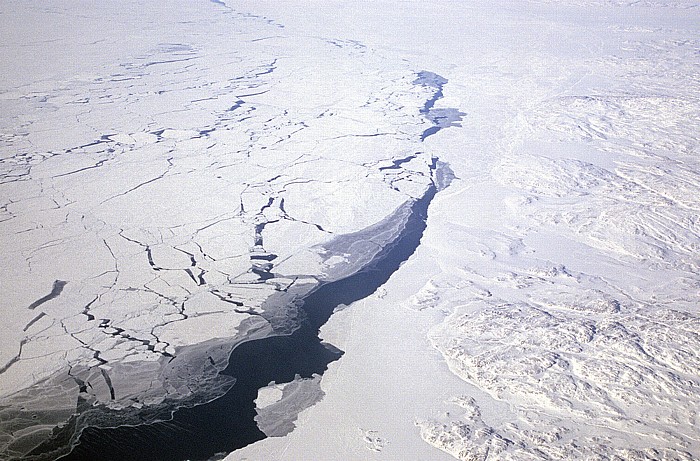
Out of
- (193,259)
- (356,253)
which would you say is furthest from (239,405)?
(356,253)

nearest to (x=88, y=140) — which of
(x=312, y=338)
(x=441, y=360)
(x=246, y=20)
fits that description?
(x=312, y=338)

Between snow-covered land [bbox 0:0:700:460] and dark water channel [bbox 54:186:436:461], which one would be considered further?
snow-covered land [bbox 0:0:700:460]

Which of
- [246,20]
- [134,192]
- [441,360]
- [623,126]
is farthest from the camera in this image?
[246,20]

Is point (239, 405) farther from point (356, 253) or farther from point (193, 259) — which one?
point (356, 253)

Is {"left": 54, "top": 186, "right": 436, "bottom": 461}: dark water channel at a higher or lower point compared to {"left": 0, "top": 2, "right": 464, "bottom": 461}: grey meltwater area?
lower

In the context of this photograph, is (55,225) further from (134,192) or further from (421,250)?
(421,250)
